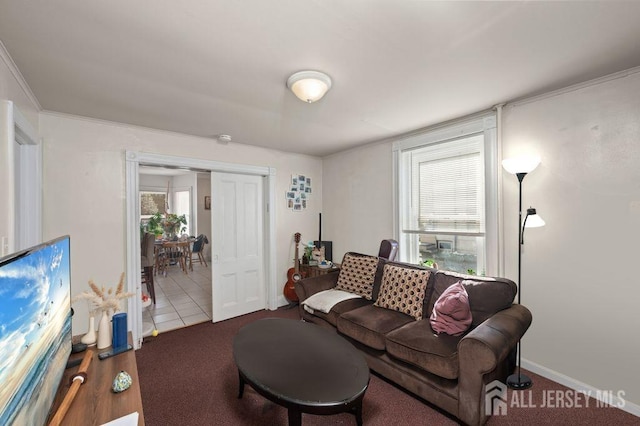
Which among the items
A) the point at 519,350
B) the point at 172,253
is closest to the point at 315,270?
the point at 519,350

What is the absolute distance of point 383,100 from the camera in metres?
2.34

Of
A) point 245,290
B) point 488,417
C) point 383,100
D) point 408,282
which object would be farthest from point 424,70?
point 245,290

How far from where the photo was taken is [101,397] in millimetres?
1245

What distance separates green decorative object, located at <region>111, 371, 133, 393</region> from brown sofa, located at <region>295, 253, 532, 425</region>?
163 centimetres

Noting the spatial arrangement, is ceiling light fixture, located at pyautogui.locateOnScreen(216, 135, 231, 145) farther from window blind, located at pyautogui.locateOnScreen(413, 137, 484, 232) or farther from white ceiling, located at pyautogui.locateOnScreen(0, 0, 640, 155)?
window blind, located at pyautogui.locateOnScreen(413, 137, 484, 232)

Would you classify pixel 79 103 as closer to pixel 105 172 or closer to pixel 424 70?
pixel 105 172

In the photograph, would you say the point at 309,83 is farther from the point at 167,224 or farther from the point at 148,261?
the point at 167,224

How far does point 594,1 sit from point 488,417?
243 centimetres

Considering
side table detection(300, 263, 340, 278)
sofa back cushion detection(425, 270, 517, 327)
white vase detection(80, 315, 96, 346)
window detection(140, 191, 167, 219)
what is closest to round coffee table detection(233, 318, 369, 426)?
white vase detection(80, 315, 96, 346)

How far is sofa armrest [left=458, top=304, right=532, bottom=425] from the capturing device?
163cm

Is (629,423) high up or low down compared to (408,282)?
down

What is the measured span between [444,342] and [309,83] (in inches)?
79.8

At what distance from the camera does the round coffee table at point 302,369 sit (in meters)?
1.41

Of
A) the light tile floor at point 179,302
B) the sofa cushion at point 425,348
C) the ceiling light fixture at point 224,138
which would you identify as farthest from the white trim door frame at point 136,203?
the sofa cushion at point 425,348
